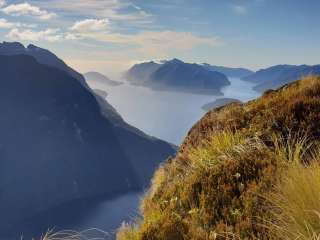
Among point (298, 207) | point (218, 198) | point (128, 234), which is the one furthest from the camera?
point (218, 198)

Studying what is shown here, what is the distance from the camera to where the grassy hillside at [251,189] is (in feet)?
25.8

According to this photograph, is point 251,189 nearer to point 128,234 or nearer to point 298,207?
point 298,207

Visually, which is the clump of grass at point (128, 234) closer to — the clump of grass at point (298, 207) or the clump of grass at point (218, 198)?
the clump of grass at point (218, 198)

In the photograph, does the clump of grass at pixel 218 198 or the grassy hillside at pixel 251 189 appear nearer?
the grassy hillside at pixel 251 189

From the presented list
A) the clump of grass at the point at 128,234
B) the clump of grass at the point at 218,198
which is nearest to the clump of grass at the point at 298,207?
the clump of grass at the point at 218,198

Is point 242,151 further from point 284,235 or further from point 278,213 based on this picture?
point 284,235

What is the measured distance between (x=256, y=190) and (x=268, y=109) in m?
6.74

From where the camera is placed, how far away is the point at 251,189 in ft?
31.6

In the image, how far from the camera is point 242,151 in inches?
489


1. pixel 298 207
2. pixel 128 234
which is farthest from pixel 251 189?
pixel 128 234

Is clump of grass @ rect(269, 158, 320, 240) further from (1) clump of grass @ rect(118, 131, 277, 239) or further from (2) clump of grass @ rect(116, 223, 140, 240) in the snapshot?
(2) clump of grass @ rect(116, 223, 140, 240)

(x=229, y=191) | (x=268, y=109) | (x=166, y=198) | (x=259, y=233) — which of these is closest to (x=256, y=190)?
(x=229, y=191)

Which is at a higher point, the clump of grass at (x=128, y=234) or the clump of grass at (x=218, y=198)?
the clump of grass at (x=218, y=198)

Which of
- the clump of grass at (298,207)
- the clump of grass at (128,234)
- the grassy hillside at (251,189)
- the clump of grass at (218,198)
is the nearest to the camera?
the clump of grass at (298,207)
